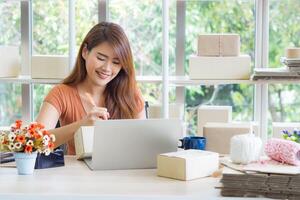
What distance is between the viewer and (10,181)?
186 cm

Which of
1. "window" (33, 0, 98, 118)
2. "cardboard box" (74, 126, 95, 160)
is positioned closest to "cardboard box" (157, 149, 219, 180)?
"cardboard box" (74, 126, 95, 160)

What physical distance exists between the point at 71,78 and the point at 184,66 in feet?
3.84

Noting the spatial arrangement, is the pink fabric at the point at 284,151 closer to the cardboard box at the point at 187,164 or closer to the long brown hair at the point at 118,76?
the cardboard box at the point at 187,164

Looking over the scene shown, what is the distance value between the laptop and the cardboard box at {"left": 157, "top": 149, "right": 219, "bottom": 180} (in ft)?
0.44

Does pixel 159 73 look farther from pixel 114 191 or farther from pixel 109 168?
pixel 114 191

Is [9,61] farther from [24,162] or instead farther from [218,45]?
[24,162]

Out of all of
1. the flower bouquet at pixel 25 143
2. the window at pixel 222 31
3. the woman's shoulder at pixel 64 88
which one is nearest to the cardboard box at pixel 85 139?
the flower bouquet at pixel 25 143

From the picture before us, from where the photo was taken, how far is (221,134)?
2.31 metres

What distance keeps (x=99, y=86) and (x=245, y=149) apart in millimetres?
1231

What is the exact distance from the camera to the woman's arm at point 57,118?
2322 mm

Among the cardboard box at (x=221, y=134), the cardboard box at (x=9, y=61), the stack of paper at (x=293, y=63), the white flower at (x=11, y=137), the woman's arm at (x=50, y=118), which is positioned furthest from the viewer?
the cardboard box at (x=9, y=61)

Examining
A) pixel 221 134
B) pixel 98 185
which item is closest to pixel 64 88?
pixel 221 134

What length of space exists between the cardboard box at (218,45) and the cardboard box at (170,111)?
0.36m

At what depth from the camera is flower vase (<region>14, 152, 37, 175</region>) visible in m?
1.95
